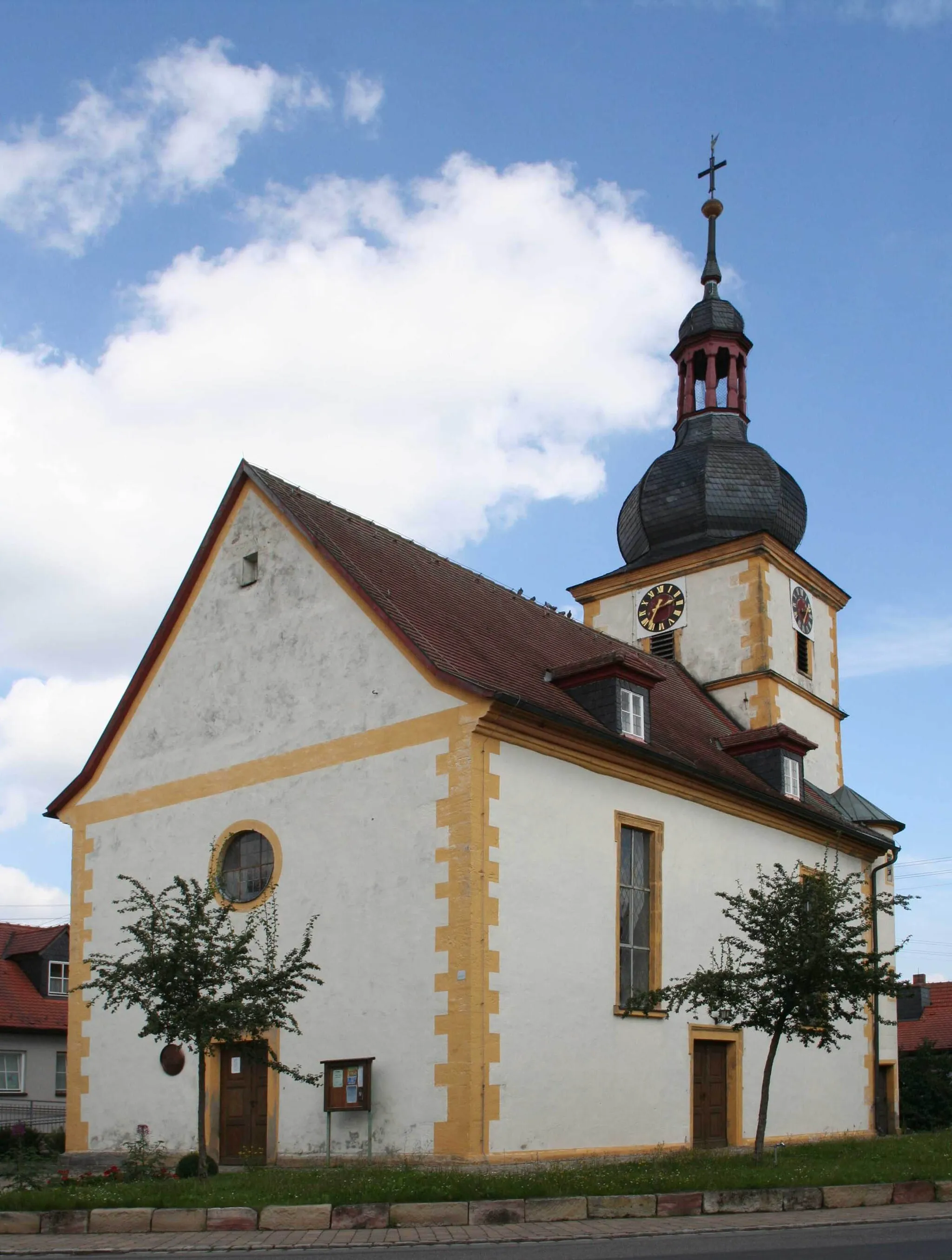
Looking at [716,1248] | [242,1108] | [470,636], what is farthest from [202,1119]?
[470,636]

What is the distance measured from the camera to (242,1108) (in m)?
18.7

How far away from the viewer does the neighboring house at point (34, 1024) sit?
108ft

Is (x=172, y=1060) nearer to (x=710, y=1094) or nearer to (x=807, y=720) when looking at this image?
(x=710, y=1094)

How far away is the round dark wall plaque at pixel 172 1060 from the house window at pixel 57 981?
1714cm

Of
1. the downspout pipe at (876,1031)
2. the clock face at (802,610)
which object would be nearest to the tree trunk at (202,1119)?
the downspout pipe at (876,1031)

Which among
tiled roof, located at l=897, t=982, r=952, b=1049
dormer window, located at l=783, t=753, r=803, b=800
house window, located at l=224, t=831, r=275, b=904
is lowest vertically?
tiled roof, located at l=897, t=982, r=952, b=1049

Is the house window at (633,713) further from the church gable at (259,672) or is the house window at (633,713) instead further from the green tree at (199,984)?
the green tree at (199,984)

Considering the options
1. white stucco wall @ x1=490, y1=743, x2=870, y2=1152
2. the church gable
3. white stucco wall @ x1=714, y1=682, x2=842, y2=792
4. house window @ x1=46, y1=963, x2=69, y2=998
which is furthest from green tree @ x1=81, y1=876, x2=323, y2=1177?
house window @ x1=46, y1=963, x2=69, y2=998

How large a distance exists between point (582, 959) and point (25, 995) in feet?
72.3

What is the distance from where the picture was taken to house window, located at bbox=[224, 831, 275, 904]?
19297 millimetres

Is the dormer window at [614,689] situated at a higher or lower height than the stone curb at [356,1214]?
higher

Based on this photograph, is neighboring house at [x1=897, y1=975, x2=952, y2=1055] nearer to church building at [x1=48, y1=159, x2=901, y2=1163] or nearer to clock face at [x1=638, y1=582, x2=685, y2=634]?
church building at [x1=48, y1=159, x2=901, y2=1163]

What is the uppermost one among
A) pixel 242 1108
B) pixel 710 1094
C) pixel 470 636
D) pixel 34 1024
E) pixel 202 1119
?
pixel 470 636

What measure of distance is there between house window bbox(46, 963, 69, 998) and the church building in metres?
14.3
